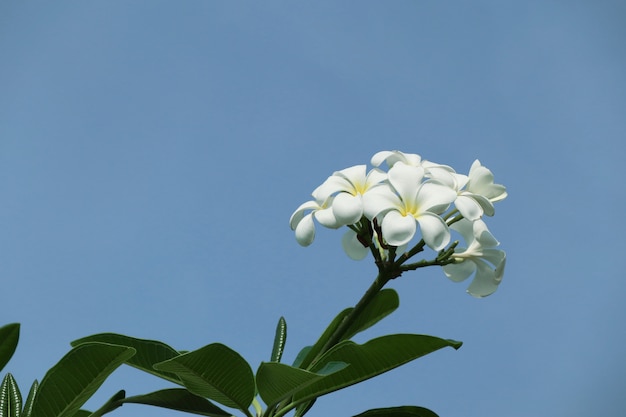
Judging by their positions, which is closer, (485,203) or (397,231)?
(397,231)

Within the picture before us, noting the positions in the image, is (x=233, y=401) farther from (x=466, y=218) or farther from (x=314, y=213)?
(x=466, y=218)

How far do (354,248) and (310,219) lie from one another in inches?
8.2

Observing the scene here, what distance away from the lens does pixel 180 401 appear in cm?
171

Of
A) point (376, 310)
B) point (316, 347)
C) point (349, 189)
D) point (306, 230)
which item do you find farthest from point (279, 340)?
point (349, 189)

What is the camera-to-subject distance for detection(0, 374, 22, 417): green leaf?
5.54ft

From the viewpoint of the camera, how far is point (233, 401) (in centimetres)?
159

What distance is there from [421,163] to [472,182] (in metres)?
0.15

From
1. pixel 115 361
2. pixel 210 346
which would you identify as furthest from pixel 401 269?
pixel 115 361

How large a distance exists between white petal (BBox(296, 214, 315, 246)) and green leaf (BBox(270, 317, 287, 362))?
0.37m

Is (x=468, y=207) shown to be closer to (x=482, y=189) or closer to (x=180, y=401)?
(x=482, y=189)

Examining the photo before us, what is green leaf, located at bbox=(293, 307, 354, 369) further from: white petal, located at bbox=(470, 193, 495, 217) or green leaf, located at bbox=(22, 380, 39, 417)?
green leaf, located at bbox=(22, 380, 39, 417)

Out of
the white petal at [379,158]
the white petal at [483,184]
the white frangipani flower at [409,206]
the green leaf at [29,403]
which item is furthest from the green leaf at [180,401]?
the white petal at [483,184]

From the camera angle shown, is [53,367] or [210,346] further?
[53,367]

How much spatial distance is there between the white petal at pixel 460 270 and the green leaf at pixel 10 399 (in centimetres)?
112
